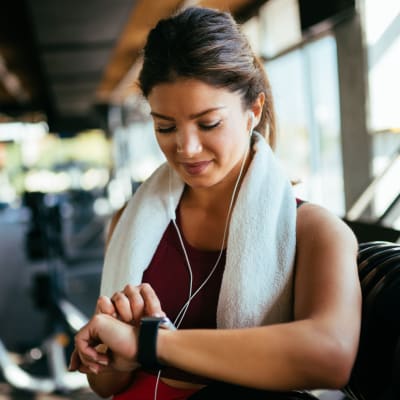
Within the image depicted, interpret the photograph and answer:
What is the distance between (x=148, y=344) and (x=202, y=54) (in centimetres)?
58

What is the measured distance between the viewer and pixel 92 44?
583 centimetres

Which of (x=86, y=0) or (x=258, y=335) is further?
(x=86, y=0)

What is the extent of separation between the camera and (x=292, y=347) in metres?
0.76

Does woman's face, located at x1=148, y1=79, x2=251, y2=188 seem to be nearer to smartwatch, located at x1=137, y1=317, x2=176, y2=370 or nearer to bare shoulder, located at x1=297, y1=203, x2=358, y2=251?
bare shoulder, located at x1=297, y1=203, x2=358, y2=251

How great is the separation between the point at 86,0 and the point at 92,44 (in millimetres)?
1614

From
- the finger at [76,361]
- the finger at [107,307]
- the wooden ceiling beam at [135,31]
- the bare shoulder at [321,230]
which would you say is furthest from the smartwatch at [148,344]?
the wooden ceiling beam at [135,31]

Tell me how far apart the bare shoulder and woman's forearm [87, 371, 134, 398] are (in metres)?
0.49

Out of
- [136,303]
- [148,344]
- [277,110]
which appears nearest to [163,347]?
[148,344]

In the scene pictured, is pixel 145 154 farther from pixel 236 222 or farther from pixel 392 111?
pixel 236 222

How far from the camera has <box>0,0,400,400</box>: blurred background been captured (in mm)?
3115

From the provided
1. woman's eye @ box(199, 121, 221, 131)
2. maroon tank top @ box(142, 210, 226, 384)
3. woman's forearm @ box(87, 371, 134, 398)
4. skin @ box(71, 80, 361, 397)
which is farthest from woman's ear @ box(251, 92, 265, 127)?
woman's forearm @ box(87, 371, 134, 398)

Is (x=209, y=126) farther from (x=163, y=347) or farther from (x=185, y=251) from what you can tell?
(x=163, y=347)

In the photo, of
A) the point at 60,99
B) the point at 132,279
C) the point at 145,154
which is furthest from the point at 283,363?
the point at 145,154

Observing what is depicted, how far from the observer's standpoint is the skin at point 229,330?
2.52ft
